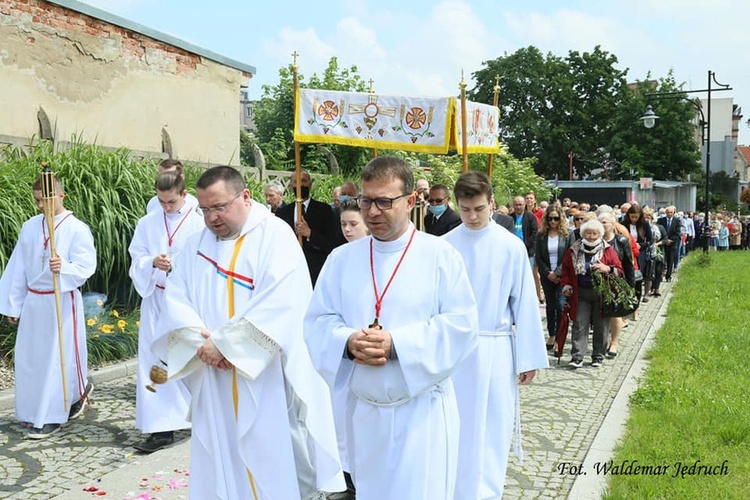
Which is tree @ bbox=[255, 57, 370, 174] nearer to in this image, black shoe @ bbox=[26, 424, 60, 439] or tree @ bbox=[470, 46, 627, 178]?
black shoe @ bbox=[26, 424, 60, 439]

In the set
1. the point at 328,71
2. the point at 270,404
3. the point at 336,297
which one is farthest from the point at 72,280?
the point at 328,71

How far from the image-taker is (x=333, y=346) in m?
3.46

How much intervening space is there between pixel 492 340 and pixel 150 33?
1190 centimetres

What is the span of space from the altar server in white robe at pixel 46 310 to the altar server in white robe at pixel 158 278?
655 millimetres

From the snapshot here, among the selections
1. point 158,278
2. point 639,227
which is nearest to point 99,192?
point 158,278

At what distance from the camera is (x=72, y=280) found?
6.66 m

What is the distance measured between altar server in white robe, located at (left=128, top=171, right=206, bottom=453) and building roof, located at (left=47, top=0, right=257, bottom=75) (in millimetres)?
7944

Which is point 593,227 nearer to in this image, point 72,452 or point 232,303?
point 232,303

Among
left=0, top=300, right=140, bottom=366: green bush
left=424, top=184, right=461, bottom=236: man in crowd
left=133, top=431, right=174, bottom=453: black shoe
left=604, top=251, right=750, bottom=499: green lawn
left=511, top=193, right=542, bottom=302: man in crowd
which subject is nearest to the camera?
left=604, top=251, right=750, bottom=499: green lawn

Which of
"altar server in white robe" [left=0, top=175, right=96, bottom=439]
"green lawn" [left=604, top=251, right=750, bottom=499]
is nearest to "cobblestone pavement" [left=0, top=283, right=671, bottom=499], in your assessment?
"altar server in white robe" [left=0, top=175, right=96, bottom=439]

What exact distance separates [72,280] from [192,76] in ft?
33.0

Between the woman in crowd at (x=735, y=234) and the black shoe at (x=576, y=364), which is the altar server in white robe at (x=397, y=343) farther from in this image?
the woman in crowd at (x=735, y=234)

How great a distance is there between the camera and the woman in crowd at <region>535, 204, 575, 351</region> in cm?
1023

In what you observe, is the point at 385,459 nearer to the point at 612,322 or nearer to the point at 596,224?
the point at 596,224
